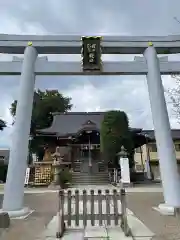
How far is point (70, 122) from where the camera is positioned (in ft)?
85.5

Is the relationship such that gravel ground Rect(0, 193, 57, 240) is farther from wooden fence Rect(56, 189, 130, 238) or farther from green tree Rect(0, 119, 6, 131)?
green tree Rect(0, 119, 6, 131)

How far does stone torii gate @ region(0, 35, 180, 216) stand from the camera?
6641 mm

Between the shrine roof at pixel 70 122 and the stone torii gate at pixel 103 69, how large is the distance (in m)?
14.2

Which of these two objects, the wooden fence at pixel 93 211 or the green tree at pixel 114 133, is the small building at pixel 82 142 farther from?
the wooden fence at pixel 93 211

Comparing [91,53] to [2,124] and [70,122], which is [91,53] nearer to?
[2,124]

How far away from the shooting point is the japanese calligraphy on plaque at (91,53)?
7520mm

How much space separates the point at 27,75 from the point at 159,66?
4387 mm

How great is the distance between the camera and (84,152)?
21688 millimetres

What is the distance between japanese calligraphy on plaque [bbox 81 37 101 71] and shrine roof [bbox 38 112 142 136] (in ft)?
47.1

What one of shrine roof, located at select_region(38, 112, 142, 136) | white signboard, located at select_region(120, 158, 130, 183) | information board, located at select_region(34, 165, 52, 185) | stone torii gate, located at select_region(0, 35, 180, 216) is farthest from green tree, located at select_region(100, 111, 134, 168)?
stone torii gate, located at select_region(0, 35, 180, 216)

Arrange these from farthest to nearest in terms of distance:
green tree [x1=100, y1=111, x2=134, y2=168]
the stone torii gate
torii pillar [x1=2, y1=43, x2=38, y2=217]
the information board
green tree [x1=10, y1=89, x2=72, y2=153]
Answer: green tree [x1=10, y1=89, x2=72, y2=153] → the information board → green tree [x1=100, y1=111, x2=134, y2=168] → the stone torii gate → torii pillar [x1=2, y1=43, x2=38, y2=217]

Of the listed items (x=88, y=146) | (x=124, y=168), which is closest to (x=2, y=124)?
(x=88, y=146)

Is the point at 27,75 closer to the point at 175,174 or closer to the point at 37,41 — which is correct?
the point at 37,41

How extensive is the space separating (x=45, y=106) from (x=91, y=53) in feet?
81.0
